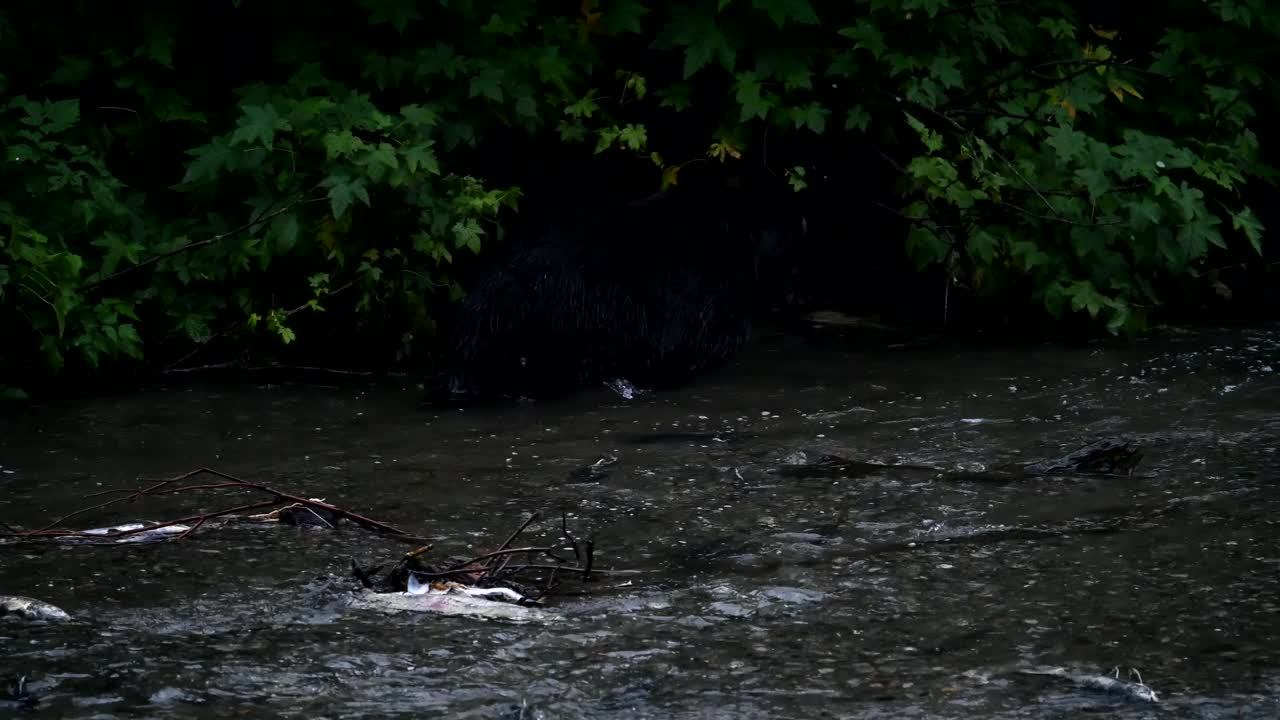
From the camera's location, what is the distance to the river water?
301 cm

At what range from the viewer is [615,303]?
20.5ft

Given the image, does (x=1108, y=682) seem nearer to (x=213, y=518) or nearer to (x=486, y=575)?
(x=486, y=575)

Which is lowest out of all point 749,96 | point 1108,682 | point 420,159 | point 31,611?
point 1108,682

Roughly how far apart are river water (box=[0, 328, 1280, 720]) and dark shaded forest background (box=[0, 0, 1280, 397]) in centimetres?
48

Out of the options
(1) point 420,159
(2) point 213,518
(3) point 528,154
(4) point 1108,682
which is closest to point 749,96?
(3) point 528,154

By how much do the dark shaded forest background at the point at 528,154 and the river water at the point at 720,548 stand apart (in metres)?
0.48

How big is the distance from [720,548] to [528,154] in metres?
3.21

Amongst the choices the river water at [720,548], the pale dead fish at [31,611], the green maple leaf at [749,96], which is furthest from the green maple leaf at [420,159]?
the pale dead fish at [31,611]

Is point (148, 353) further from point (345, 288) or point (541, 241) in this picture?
point (541, 241)

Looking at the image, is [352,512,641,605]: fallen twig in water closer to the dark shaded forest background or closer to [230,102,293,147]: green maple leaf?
the dark shaded forest background

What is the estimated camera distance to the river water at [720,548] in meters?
3.01

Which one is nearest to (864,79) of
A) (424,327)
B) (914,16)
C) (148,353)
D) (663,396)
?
(914,16)

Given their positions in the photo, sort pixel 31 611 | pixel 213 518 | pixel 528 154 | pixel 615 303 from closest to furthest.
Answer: pixel 31 611 → pixel 213 518 → pixel 615 303 → pixel 528 154

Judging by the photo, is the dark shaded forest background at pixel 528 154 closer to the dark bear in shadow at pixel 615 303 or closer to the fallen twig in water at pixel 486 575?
the dark bear in shadow at pixel 615 303
